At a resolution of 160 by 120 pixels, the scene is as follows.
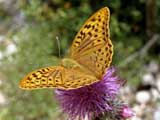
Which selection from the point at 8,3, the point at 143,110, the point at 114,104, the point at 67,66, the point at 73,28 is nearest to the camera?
the point at 67,66

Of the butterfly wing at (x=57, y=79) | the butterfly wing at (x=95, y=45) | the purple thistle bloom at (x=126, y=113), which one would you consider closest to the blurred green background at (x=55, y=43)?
the purple thistle bloom at (x=126, y=113)

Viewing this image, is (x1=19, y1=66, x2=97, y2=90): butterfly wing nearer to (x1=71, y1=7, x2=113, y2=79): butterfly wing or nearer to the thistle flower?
(x1=71, y1=7, x2=113, y2=79): butterfly wing

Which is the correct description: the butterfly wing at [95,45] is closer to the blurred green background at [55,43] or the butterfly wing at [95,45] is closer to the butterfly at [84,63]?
the butterfly at [84,63]

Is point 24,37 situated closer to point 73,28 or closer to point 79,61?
point 73,28

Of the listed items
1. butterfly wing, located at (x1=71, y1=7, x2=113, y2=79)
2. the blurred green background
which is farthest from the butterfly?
the blurred green background

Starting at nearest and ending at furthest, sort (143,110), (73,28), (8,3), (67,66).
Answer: (67,66) < (143,110) < (73,28) < (8,3)

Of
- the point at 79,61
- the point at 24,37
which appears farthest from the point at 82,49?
the point at 24,37
